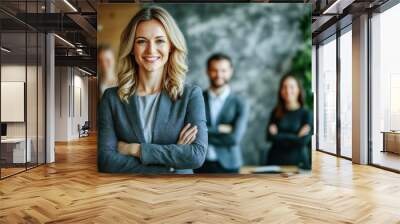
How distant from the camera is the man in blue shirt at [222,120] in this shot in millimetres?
6504

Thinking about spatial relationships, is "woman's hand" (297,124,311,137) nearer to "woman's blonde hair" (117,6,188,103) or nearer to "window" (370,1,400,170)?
"window" (370,1,400,170)

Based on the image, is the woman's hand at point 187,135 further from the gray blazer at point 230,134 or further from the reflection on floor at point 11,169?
the reflection on floor at point 11,169

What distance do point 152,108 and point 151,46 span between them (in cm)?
103

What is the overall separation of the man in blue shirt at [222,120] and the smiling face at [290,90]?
71cm

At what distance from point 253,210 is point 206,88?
2690mm

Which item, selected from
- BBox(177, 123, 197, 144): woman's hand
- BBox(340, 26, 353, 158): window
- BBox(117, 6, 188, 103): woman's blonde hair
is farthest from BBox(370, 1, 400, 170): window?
BBox(117, 6, 188, 103): woman's blonde hair

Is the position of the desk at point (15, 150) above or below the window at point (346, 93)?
below

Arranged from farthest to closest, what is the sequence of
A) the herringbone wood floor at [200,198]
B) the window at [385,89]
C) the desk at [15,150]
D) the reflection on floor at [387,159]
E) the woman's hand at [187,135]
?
the reflection on floor at [387,159], the window at [385,89], the desk at [15,150], the woman's hand at [187,135], the herringbone wood floor at [200,198]

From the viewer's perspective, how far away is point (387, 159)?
7.80 m

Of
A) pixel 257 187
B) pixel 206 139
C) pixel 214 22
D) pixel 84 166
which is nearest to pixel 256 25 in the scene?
pixel 214 22

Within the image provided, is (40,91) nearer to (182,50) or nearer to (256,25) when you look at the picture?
→ (182,50)

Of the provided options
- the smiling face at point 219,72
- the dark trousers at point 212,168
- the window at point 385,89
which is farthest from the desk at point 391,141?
the smiling face at point 219,72

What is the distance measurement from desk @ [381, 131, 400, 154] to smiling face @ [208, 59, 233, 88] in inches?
136

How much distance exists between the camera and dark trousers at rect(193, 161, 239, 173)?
6483mm
